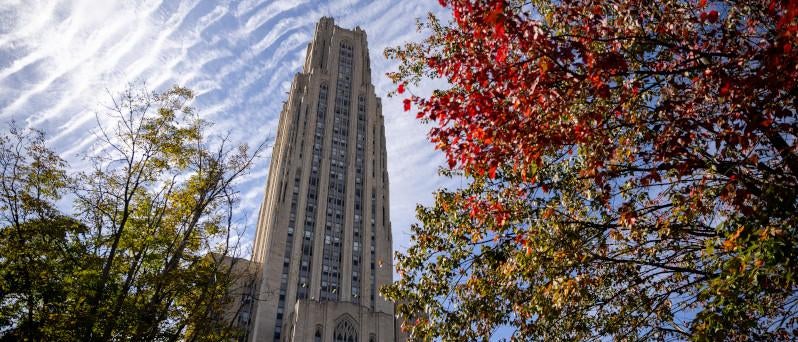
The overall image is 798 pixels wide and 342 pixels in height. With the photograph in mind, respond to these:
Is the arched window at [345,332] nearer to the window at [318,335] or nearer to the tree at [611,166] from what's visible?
the window at [318,335]

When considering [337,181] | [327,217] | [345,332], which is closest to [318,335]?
[345,332]

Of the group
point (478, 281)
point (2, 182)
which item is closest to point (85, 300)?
point (2, 182)

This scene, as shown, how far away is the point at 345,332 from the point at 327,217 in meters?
18.5

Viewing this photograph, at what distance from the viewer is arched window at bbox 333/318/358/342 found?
175 ft

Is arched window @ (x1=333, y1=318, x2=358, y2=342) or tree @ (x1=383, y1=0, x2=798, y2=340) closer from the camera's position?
tree @ (x1=383, y1=0, x2=798, y2=340)

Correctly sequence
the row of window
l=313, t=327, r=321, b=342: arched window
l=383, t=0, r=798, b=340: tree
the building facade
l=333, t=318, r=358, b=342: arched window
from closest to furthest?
l=383, t=0, r=798, b=340: tree, l=313, t=327, r=321, b=342: arched window, l=333, t=318, r=358, b=342: arched window, the building facade, the row of window

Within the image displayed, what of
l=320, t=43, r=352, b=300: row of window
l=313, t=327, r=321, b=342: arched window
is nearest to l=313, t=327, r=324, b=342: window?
l=313, t=327, r=321, b=342: arched window

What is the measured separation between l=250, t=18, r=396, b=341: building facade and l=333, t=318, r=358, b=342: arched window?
0.11 meters

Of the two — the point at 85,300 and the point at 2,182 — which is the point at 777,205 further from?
the point at 2,182

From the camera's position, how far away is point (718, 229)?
24.4ft

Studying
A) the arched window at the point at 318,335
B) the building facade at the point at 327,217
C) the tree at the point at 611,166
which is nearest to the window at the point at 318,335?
the arched window at the point at 318,335

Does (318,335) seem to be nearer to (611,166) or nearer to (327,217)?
(327,217)

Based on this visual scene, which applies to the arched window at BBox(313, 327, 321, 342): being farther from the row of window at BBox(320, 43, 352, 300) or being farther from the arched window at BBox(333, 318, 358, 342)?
the row of window at BBox(320, 43, 352, 300)

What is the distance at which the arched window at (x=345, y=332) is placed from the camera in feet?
175
